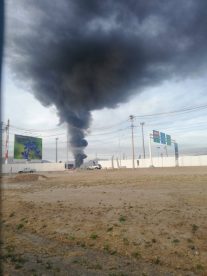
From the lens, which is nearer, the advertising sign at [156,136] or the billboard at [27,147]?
the billboard at [27,147]

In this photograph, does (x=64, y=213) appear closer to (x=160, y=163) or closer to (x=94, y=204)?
(x=94, y=204)

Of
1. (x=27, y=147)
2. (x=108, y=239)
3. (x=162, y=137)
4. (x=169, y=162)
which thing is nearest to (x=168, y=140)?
(x=162, y=137)

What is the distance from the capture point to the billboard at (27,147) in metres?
95.8

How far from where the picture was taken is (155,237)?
12586mm

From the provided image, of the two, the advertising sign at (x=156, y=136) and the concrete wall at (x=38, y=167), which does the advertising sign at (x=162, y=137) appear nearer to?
the advertising sign at (x=156, y=136)

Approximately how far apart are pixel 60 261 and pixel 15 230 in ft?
19.4

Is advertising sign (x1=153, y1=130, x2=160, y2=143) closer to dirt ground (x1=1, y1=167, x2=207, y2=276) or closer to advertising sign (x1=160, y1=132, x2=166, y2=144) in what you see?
advertising sign (x1=160, y1=132, x2=166, y2=144)

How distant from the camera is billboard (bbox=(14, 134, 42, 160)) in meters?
95.8

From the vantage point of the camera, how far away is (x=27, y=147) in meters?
99.4

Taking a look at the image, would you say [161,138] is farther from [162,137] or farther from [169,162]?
[169,162]

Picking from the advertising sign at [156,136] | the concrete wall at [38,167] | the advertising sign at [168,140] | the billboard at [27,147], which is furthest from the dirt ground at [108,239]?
the advertising sign at [168,140]

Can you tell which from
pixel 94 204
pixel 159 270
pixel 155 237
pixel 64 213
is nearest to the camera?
pixel 159 270

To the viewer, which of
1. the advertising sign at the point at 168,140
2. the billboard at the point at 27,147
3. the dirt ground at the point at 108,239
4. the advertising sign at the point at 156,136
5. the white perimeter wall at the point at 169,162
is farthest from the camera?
the advertising sign at the point at 168,140

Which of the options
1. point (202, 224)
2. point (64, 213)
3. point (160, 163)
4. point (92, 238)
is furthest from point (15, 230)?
point (160, 163)
